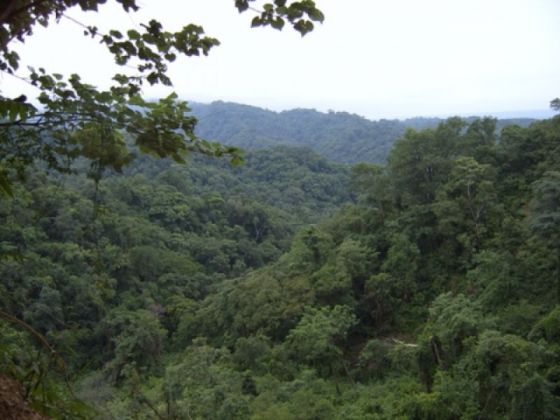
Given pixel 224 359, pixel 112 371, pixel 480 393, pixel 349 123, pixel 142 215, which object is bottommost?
pixel 112 371

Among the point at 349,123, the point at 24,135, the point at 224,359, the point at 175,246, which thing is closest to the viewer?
the point at 24,135

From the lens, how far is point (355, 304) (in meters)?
13.0

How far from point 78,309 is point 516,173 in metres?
15.3

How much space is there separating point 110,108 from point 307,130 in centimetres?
8124

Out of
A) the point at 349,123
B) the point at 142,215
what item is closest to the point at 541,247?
the point at 142,215

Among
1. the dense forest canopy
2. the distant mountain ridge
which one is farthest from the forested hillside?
the distant mountain ridge

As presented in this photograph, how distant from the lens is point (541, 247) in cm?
1024

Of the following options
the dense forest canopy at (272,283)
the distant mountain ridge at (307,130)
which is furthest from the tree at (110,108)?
the distant mountain ridge at (307,130)

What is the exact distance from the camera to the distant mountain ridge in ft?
193

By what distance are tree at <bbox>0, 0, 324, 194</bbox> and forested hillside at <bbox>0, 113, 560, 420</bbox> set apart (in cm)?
27

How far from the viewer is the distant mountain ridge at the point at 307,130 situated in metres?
58.9

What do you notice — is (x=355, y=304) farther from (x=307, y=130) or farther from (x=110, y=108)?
(x=307, y=130)

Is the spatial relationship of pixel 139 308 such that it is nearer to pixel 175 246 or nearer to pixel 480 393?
pixel 175 246

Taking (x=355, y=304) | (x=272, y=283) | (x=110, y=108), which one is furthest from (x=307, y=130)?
(x=110, y=108)
